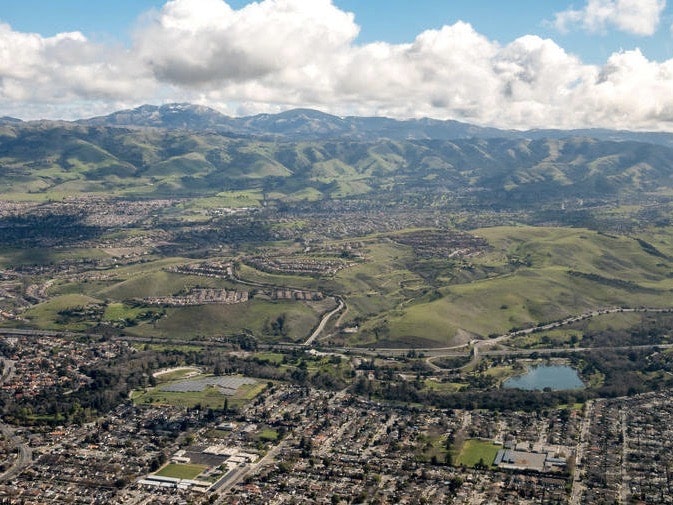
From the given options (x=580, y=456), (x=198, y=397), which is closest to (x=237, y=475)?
(x=198, y=397)

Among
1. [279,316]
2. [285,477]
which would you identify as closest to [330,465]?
[285,477]

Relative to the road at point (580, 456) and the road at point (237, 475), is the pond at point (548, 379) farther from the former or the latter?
the road at point (237, 475)

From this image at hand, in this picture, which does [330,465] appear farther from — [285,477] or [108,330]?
[108,330]

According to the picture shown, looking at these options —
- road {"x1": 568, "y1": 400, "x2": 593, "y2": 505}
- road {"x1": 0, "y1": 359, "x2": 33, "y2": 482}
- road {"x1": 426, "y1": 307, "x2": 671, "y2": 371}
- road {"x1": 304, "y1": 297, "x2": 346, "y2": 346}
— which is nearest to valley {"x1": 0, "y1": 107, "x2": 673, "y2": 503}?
road {"x1": 0, "y1": 359, "x2": 33, "y2": 482}

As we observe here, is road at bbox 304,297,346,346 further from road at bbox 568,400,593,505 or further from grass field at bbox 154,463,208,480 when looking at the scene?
grass field at bbox 154,463,208,480

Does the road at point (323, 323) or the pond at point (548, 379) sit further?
the road at point (323, 323)

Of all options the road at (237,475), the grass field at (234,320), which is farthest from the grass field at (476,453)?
the grass field at (234,320)
